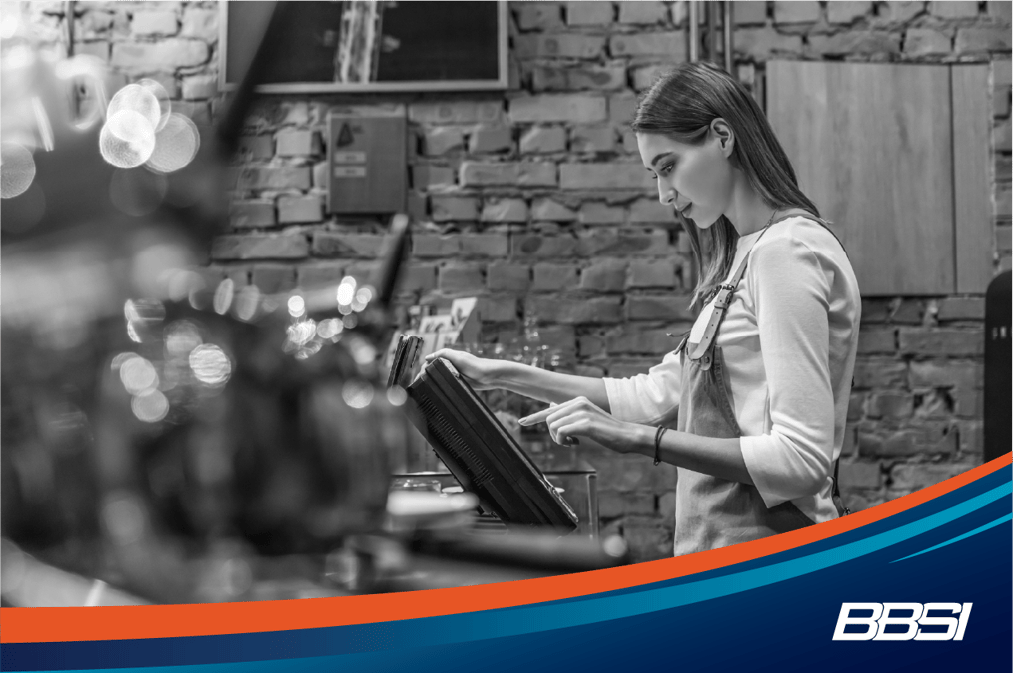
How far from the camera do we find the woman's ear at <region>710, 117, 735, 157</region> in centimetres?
104

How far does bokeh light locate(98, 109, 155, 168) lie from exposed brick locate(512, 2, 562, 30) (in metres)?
2.44

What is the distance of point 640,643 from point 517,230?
2.09 meters

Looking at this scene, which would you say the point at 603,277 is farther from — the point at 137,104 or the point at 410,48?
the point at 137,104

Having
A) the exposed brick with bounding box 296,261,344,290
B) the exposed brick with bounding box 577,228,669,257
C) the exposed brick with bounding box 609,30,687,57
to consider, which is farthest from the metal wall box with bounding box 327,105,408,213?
the exposed brick with bounding box 609,30,687,57

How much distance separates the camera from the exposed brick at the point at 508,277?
7.86 ft

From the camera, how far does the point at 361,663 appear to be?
28 centimetres

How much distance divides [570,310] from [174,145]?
7.46 feet

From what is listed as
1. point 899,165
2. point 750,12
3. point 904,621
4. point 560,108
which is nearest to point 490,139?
point 560,108

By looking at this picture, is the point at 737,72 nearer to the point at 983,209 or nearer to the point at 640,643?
the point at 983,209

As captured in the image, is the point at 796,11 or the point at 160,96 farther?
the point at 796,11

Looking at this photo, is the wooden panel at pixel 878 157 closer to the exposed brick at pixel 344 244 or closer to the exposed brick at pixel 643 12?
the exposed brick at pixel 643 12

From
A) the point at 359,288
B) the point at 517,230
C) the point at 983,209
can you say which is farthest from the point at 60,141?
the point at 983,209

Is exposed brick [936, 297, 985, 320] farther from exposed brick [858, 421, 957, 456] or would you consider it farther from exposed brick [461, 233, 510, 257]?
exposed brick [461, 233, 510, 257]

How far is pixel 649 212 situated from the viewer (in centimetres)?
241
